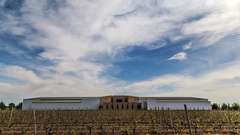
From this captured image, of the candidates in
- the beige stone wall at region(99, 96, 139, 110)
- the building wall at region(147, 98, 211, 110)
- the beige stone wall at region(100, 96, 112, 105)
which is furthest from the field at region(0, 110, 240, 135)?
the beige stone wall at region(100, 96, 112, 105)

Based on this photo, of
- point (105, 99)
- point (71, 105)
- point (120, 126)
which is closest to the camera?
point (120, 126)

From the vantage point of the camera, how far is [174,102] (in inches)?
1371

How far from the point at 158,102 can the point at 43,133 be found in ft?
92.3

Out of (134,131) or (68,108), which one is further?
(68,108)

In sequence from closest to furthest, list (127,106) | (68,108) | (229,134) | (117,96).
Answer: (229,134), (68,108), (127,106), (117,96)

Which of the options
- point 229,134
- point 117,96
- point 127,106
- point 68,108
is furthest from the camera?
point 117,96

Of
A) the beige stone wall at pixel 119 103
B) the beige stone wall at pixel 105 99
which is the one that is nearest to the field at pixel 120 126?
the beige stone wall at pixel 119 103

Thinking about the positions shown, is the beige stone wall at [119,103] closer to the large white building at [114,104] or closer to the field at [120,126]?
the large white building at [114,104]

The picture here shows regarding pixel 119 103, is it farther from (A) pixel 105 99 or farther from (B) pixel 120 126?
(B) pixel 120 126

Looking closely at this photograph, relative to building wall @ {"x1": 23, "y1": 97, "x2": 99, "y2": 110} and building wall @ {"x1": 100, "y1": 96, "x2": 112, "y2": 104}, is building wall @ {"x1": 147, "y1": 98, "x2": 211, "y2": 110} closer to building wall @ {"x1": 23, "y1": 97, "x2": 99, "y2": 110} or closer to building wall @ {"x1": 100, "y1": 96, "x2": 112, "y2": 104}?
building wall @ {"x1": 100, "y1": 96, "x2": 112, "y2": 104}

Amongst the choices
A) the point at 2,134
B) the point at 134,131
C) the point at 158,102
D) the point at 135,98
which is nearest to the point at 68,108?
the point at 135,98

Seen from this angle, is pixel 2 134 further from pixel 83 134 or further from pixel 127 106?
pixel 127 106

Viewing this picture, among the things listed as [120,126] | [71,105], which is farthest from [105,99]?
[120,126]

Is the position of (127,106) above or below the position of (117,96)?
below
